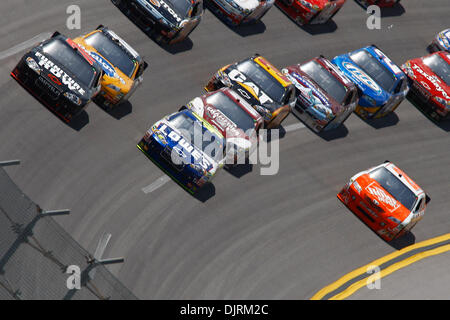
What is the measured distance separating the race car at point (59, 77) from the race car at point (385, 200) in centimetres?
758

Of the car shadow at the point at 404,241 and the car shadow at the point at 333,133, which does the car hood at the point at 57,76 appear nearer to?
the car shadow at the point at 333,133

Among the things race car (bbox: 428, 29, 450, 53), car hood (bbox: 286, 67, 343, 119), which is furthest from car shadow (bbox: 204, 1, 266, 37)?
race car (bbox: 428, 29, 450, 53)

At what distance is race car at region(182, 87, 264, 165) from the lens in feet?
58.5

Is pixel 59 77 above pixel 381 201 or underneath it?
underneath

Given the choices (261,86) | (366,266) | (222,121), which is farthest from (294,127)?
(366,266)

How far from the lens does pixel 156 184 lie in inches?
664

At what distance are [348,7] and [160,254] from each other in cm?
1575

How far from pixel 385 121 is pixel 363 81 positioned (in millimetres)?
1724

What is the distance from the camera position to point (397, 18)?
91.2ft

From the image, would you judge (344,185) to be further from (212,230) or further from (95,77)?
(95,77)

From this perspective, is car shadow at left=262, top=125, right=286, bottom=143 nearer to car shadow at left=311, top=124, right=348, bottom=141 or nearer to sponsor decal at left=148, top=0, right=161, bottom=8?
car shadow at left=311, top=124, right=348, bottom=141

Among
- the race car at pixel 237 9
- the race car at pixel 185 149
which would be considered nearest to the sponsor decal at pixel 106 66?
the race car at pixel 185 149

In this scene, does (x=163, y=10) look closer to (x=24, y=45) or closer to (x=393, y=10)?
(x=24, y=45)

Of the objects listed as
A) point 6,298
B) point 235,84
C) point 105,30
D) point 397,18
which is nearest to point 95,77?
point 105,30
